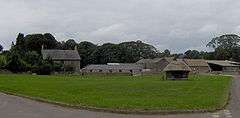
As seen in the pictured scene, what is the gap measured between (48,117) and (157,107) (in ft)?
19.7

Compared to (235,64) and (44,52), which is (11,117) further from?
(235,64)

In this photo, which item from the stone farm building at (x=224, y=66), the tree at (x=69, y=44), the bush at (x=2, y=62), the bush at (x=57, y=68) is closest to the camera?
the bush at (x=2, y=62)

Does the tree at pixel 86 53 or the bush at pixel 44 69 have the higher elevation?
the tree at pixel 86 53

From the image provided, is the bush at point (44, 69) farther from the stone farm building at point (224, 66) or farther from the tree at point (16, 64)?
the stone farm building at point (224, 66)

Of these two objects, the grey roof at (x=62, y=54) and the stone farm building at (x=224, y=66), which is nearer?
the grey roof at (x=62, y=54)

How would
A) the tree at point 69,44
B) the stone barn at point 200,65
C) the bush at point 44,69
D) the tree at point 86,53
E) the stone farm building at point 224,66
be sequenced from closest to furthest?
the bush at point 44,69, the stone barn at point 200,65, the stone farm building at point 224,66, the tree at point 86,53, the tree at point 69,44

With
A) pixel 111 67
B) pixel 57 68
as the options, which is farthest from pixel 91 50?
pixel 57 68

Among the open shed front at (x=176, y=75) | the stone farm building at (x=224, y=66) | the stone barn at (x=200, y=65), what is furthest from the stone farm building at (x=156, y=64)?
the open shed front at (x=176, y=75)

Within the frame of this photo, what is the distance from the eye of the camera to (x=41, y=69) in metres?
104

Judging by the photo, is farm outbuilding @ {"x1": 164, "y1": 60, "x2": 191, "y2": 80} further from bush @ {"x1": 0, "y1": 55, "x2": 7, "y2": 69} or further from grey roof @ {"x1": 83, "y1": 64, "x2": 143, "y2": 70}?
grey roof @ {"x1": 83, "y1": 64, "x2": 143, "y2": 70}

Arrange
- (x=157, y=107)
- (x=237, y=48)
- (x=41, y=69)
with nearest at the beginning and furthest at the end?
(x=157, y=107)
(x=41, y=69)
(x=237, y=48)

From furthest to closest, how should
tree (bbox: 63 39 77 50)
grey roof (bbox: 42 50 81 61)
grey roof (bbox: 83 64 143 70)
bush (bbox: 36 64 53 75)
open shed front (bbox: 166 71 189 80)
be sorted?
tree (bbox: 63 39 77 50)
grey roof (bbox: 83 64 143 70)
grey roof (bbox: 42 50 81 61)
bush (bbox: 36 64 53 75)
open shed front (bbox: 166 71 189 80)

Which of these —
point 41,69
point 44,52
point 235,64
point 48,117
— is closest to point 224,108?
point 48,117

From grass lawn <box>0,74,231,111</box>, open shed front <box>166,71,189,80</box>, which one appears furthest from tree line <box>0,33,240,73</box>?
grass lawn <box>0,74,231,111</box>
